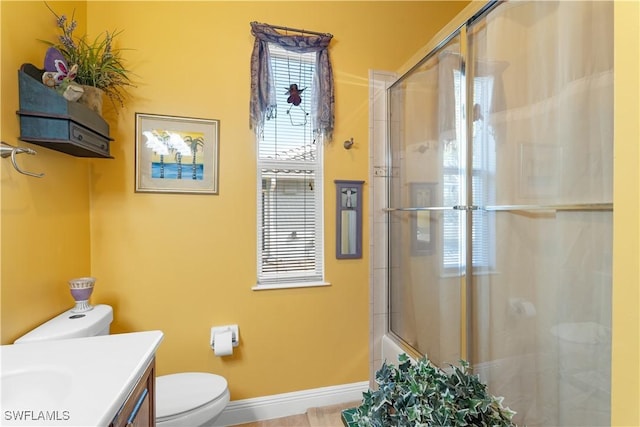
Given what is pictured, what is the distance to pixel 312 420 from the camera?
191cm

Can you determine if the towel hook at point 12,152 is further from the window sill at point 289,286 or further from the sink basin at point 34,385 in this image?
the window sill at point 289,286

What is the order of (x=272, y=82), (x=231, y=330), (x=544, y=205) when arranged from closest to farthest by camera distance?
(x=544, y=205), (x=231, y=330), (x=272, y=82)

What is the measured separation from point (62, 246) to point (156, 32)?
1329 millimetres

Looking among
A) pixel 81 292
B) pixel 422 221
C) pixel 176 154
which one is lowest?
pixel 81 292

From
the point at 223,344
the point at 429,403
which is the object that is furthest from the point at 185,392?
the point at 429,403

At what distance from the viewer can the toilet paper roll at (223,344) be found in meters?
1.75

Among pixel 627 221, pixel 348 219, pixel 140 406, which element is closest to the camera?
pixel 627 221

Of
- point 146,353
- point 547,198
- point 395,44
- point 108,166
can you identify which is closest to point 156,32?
point 108,166

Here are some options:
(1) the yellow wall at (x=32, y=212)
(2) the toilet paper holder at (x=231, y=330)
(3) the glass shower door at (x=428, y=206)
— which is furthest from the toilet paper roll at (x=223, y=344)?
(3) the glass shower door at (x=428, y=206)

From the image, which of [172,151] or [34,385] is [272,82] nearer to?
[172,151]

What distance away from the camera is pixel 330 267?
210cm

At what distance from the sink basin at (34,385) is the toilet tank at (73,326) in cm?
41

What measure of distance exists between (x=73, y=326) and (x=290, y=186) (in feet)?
4.40

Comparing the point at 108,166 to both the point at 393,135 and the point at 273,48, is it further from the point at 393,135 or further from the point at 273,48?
the point at 393,135
